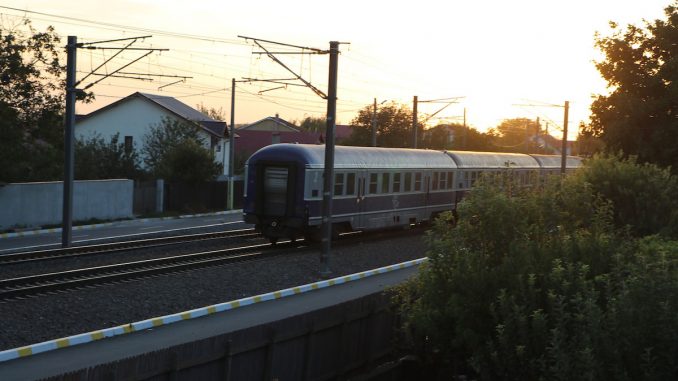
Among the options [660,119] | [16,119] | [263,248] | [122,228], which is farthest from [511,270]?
[122,228]

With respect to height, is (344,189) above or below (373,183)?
below

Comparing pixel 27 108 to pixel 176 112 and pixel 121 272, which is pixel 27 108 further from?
pixel 176 112

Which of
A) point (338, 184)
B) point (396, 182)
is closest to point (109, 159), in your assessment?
point (396, 182)

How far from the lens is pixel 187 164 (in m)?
41.8

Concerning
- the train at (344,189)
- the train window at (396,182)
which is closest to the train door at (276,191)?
the train at (344,189)

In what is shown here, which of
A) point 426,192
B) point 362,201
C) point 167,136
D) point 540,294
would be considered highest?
point 167,136

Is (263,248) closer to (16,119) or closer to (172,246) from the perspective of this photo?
(172,246)

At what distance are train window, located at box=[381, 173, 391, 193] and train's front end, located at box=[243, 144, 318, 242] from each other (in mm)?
4513

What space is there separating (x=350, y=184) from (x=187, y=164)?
692 inches

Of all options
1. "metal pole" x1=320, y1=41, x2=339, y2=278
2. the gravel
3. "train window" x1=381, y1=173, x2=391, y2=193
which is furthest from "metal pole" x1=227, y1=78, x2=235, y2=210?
"metal pole" x1=320, y1=41, x2=339, y2=278

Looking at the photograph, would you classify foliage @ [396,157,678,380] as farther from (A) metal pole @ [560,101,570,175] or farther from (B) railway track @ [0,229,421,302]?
(A) metal pole @ [560,101,570,175]

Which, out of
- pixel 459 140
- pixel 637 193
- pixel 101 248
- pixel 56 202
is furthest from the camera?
pixel 459 140

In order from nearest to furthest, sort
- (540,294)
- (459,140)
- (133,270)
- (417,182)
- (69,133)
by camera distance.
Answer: (540,294) → (133,270) → (69,133) → (417,182) → (459,140)

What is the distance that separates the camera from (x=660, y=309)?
7852 millimetres
